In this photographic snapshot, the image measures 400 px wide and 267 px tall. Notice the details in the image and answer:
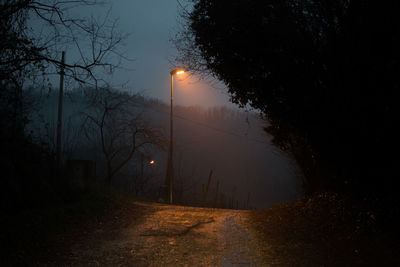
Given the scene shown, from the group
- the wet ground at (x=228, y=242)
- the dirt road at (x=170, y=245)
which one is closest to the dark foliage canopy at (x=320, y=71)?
the wet ground at (x=228, y=242)

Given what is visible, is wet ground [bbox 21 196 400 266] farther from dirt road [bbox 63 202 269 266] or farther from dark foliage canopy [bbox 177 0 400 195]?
dark foliage canopy [bbox 177 0 400 195]

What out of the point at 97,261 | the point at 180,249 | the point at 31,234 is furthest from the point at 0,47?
the point at 180,249

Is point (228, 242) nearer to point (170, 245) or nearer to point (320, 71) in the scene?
point (170, 245)

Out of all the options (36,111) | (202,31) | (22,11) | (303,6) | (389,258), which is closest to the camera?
(389,258)

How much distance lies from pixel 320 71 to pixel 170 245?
18.3 ft

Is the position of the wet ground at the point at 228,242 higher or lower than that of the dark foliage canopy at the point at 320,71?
lower

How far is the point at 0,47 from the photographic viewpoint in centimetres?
709

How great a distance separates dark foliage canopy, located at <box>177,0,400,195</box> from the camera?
6.27 m

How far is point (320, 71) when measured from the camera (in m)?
8.04

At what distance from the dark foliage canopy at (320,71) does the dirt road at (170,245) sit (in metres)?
2.95

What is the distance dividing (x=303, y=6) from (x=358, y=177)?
4532mm

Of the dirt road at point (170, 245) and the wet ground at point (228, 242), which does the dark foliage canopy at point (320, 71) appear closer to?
the wet ground at point (228, 242)

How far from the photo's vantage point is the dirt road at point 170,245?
18.8 ft

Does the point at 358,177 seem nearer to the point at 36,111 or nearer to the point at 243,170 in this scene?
the point at 36,111
